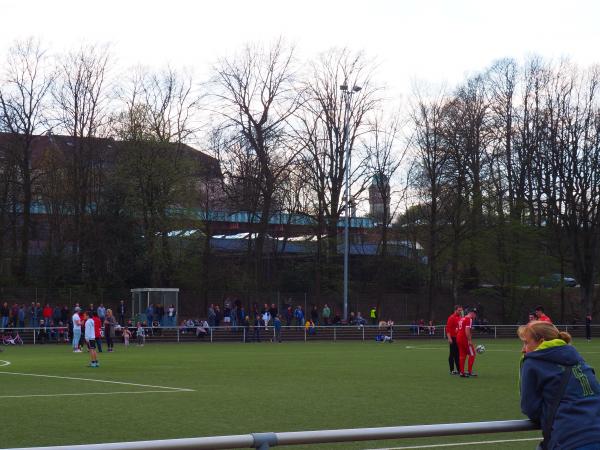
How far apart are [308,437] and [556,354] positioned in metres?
1.64

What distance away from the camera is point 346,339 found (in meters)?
50.6

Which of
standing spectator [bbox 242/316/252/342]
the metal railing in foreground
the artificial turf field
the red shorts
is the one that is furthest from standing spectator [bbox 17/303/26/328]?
the metal railing in foreground

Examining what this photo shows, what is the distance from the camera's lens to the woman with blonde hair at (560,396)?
5.29m

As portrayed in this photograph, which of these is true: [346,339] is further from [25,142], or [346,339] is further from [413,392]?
[413,392]

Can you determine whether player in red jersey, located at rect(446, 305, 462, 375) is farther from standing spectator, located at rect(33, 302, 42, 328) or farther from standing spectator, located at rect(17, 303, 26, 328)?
standing spectator, located at rect(33, 302, 42, 328)

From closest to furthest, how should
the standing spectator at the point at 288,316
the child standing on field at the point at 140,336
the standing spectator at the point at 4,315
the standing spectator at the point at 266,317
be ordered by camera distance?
the child standing on field at the point at 140,336, the standing spectator at the point at 4,315, the standing spectator at the point at 266,317, the standing spectator at the point at 288,316

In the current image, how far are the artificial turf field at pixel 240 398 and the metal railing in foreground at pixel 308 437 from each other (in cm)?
467

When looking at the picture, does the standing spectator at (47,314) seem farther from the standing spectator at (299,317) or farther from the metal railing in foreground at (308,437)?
the metal railing in foreground at (308,437)

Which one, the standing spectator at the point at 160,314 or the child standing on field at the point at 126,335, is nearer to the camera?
the child standing on field at the point at 126,335

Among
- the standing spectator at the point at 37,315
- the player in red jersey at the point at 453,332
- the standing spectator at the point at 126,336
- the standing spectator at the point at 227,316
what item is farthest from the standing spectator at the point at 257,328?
the player in red jersey at the point at 453,332

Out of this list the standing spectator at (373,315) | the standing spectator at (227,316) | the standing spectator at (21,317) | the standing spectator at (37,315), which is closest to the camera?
the standing spectator at (21,317)

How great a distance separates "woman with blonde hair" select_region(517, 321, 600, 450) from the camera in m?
5.29

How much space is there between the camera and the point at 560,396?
5.42m

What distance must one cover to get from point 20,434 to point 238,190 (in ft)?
155
